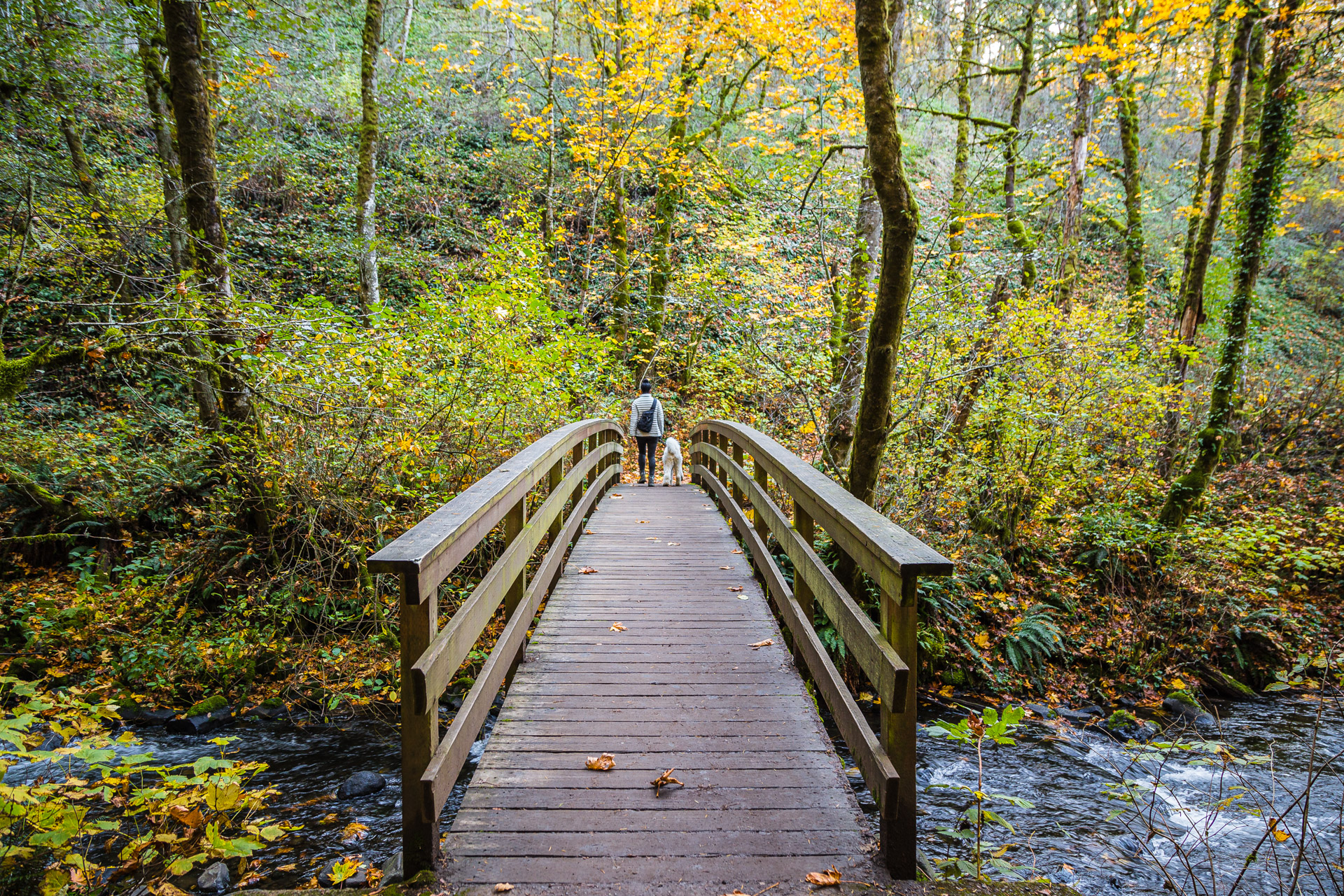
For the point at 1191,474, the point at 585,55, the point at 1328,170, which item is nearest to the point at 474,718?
the point at 1191,474

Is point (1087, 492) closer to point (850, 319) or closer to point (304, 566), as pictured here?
point (850, 319)

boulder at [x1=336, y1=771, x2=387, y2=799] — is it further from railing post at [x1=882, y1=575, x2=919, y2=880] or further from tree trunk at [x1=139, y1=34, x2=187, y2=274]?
tree trunk at [x1=139, y1=34, x2=187, y2=274]

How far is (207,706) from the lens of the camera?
6.20 m

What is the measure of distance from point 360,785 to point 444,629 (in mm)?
3571

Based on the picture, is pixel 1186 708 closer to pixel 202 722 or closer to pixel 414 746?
pixel 414 746

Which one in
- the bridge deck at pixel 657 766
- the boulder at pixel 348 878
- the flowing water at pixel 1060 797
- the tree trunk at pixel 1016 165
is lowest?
the flowing water at pixel 1060 797

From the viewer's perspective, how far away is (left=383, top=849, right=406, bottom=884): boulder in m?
2.50

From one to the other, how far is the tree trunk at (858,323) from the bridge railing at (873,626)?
396 cm

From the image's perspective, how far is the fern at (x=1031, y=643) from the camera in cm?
743

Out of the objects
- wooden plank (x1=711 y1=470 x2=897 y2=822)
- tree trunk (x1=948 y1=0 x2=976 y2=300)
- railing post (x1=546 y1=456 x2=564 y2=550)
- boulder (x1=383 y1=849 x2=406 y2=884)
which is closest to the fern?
tree trunk (x1=948 y1=0 x2=976 y2=300)

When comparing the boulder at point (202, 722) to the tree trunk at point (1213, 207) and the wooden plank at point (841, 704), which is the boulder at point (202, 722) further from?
the tree trunk at point (1213, 207)

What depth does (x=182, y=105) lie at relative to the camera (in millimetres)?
6625

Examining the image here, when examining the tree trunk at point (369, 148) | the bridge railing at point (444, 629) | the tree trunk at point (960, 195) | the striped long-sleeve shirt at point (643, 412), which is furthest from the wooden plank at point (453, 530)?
the tree trunk at point (369, 148)

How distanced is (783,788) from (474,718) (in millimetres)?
1369
